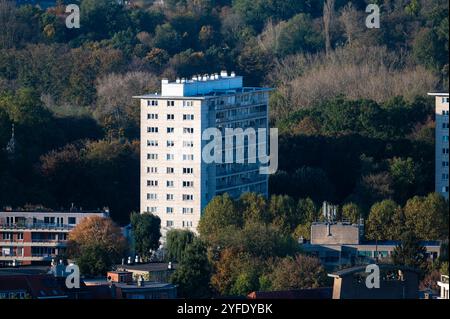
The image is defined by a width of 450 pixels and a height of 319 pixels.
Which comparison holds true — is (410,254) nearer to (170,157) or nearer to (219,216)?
(219,216)

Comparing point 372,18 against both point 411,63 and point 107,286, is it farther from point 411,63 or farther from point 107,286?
point 107,286

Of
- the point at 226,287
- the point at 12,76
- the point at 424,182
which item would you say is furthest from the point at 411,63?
the point at 226,287

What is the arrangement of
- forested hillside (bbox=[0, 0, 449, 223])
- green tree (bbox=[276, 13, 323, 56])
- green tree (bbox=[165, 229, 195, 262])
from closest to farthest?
green tree (bbox=[165, 229, 195, 262]) < forested hillside (bbox=[0, 0, 449, 223]) < green tree (bbox=[276, 13, 323, 56])

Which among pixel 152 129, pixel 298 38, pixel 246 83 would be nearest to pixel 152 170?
pixel 152 129

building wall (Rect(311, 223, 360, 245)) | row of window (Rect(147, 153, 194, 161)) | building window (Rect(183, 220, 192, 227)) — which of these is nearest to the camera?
building wall (Rect(311, 223, 360, 245))

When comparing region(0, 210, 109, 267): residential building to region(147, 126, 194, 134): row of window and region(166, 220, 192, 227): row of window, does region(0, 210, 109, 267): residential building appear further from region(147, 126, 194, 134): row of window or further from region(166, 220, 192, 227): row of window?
region(147, 126, 194, 134): row of window

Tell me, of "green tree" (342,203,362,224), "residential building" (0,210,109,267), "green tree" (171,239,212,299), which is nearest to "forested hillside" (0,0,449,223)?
"green tree" (342,203,362,224)
